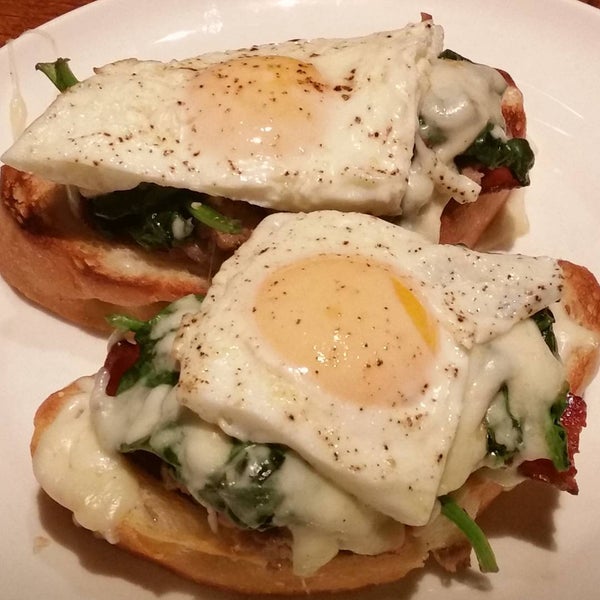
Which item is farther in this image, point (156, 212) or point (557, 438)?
point (156, 212)

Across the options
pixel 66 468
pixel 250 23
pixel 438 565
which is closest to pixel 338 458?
pixel 438 565

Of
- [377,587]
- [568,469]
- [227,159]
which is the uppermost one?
[227,159]

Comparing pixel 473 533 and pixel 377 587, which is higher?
pixel 473 533

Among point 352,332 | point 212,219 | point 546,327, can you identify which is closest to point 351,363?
point 352,332

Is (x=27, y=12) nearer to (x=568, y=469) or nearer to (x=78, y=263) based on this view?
(x=78, y=263)

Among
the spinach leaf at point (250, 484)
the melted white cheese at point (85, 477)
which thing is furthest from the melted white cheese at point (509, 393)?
the melted white cheese at point (85, 477)

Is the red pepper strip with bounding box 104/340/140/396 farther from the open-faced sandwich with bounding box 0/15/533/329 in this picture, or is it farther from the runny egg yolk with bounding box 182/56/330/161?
the runny egg yolk with bounding box 182/56/330/161

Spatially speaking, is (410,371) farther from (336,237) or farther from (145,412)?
(145,412)
